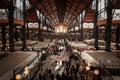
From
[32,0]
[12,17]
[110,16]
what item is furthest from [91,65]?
[32,0]

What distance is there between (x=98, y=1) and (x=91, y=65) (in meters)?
18.2

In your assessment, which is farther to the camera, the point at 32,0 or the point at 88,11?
the point at 88,11

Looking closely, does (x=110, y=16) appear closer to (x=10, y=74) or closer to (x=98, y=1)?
(x=98, y=1)

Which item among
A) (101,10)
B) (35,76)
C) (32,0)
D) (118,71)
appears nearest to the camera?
(118,71)

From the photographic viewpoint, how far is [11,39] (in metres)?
26.3

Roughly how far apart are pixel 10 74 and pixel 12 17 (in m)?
14.1

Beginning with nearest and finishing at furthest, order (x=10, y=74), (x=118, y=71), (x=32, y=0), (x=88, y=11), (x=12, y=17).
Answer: (x=10, y=74), (x=118, y=71), (x=12, y=17), (x=32, y=0), (x=88, y=11)

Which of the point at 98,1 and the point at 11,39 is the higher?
the point at 98,1

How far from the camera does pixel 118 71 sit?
14.3 meters

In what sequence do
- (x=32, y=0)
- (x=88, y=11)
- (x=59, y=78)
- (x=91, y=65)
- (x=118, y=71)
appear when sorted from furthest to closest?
(x=88, y=11) < (x=32, y=0) < (x=59, y=78) < (x=91, y=65) < (x=118, y=71)

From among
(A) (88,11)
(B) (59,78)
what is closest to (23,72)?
(B) (59,78)

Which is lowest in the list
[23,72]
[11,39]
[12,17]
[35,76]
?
[35,76]

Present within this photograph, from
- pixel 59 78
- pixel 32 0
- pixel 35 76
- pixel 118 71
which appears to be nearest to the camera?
pixel 118 71

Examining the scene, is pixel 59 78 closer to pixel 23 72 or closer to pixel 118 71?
pixel 23 72
